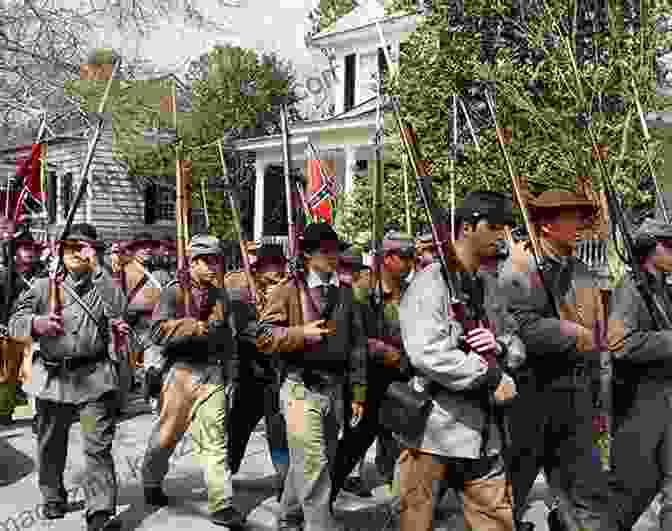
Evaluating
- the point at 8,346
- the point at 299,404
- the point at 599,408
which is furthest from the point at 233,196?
the point at 599,408

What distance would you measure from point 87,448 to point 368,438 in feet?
6.74

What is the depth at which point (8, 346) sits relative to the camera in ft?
25.1

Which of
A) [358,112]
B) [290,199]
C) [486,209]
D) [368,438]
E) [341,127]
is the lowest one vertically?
[368,438]

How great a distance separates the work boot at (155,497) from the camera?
6.60 m

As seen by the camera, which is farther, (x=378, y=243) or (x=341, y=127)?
(x=341, y=127)

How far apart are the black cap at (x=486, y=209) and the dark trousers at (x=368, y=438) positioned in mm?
2499

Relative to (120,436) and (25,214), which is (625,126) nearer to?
(120,436)

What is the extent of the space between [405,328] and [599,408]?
282cm

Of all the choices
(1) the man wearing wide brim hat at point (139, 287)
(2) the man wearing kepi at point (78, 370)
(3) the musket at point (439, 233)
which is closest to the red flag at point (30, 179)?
(1) the man wearing wide brim hat at point (139, 287)

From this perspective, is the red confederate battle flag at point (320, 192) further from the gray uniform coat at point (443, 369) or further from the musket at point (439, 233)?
the gray uniform coat at point (443, 369)

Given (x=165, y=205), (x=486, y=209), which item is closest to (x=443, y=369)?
(x=486, y=209)

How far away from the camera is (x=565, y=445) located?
4922mm

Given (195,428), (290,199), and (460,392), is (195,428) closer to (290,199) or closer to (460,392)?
(290,199)

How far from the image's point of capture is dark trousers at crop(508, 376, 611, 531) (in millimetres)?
4887
